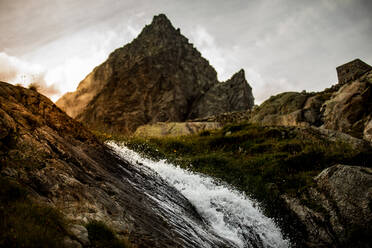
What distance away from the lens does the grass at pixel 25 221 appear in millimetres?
4591

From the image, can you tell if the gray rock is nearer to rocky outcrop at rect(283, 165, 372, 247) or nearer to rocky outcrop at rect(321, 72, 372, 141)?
rocky outcrop at rect(283, 165, 372, 247)

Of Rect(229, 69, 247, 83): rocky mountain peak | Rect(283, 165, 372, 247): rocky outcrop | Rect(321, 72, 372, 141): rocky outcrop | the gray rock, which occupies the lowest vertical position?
the gray rock

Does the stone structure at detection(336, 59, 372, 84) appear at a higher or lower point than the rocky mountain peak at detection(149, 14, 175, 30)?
lower

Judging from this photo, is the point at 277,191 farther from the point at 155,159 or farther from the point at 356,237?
the point at 155,159

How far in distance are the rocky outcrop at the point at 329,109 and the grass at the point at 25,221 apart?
21.6 m

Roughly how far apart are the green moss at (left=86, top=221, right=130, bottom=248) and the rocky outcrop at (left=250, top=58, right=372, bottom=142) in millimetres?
20494

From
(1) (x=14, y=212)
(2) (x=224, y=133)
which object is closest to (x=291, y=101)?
(2) (x=224, y=133)

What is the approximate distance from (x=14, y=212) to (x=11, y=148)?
7.92 feet

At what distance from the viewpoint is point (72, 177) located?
7387mm

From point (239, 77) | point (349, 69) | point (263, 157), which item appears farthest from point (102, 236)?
point (239, 77)

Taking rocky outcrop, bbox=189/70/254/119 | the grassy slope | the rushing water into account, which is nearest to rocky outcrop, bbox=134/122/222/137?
the grassy slope

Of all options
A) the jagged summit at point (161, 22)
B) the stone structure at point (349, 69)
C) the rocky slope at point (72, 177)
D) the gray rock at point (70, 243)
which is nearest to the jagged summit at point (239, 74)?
the jagged summit at point (161, 22)

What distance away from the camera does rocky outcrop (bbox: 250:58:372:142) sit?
25.2 m

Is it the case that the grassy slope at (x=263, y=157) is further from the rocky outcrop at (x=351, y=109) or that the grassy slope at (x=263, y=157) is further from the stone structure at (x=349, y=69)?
the stone structure at (x=349, y=69)
